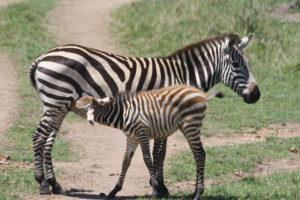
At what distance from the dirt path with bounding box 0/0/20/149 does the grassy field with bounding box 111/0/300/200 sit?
3634 mm

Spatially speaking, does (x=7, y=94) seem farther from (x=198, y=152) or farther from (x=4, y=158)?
(x=198, y=152)

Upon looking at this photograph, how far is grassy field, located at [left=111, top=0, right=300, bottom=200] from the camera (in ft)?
32.6

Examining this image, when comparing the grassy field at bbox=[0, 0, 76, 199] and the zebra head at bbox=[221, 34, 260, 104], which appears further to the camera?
the zebra head at bbox=[221, 34, 260, 104]

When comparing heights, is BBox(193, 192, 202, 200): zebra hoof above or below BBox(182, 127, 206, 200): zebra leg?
below

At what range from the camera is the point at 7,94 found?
15625mm

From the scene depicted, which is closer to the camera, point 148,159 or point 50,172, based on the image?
point 148,159

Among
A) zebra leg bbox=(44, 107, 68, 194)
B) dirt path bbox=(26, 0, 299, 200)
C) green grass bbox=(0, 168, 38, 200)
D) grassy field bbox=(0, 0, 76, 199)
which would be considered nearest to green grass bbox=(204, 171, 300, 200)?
dirt path bbox=(26, 0, 299, 200)

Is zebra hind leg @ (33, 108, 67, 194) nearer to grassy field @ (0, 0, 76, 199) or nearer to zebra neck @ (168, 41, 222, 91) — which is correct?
grassy field @ (0, 0, 76, 199)

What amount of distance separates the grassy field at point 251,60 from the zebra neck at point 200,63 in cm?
146

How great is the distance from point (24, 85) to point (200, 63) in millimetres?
7644

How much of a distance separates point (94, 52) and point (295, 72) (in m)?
10.1

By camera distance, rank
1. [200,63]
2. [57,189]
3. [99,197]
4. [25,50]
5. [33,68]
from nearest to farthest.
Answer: [99,197], [57,189], [33,68], [200,63], [25,50]

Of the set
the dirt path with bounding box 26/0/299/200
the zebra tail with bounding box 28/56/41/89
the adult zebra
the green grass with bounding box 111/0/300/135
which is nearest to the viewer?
the adult zebra

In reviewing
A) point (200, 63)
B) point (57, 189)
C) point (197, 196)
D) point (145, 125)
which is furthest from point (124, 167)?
point (200, 63)
